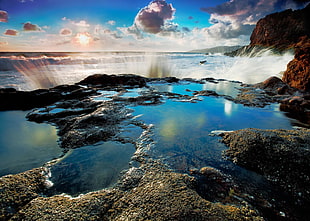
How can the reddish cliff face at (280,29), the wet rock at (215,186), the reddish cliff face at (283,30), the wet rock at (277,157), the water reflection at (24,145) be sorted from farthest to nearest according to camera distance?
1. the reddish cliff face at (280,29)
2. the reddish cliff face at (283,30)
3. the water reflection at (24,145)
4. the wet rock at (277,157)
5. the wet rock at (215,186)

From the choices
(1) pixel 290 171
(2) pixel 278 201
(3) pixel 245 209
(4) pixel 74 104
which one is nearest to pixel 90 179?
(3) pixel 245 209

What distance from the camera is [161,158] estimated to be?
281 cm

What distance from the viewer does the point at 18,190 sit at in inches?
71.7

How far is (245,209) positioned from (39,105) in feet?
25.4

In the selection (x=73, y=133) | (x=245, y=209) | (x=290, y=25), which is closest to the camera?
(x=245, y=209)

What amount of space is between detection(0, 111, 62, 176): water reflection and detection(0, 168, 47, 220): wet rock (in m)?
0.58

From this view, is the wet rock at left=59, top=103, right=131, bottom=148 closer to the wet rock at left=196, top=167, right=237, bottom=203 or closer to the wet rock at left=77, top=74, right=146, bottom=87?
the wet rock at left=196, top=167, right=237, bottom=203

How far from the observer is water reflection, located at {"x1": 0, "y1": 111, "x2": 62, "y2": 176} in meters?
2.73

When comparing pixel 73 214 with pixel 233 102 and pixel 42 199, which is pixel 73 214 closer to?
pixel 42 199

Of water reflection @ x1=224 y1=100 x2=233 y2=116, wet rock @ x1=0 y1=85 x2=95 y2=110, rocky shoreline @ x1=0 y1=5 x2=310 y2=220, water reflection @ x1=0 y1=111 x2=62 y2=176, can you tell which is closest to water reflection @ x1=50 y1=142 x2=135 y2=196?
rocky shoreline @ x1=0 y1=5 x2=310 y2=220

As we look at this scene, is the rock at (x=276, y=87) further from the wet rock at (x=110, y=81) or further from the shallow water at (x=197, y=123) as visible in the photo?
the wet rock at (x=110, y=81)

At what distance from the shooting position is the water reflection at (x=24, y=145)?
2.73 meters

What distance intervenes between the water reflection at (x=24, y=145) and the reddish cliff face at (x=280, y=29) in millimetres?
36939

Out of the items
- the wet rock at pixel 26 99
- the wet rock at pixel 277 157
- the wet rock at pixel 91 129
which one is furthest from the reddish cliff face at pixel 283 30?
the wet rock at pixel 26 99
